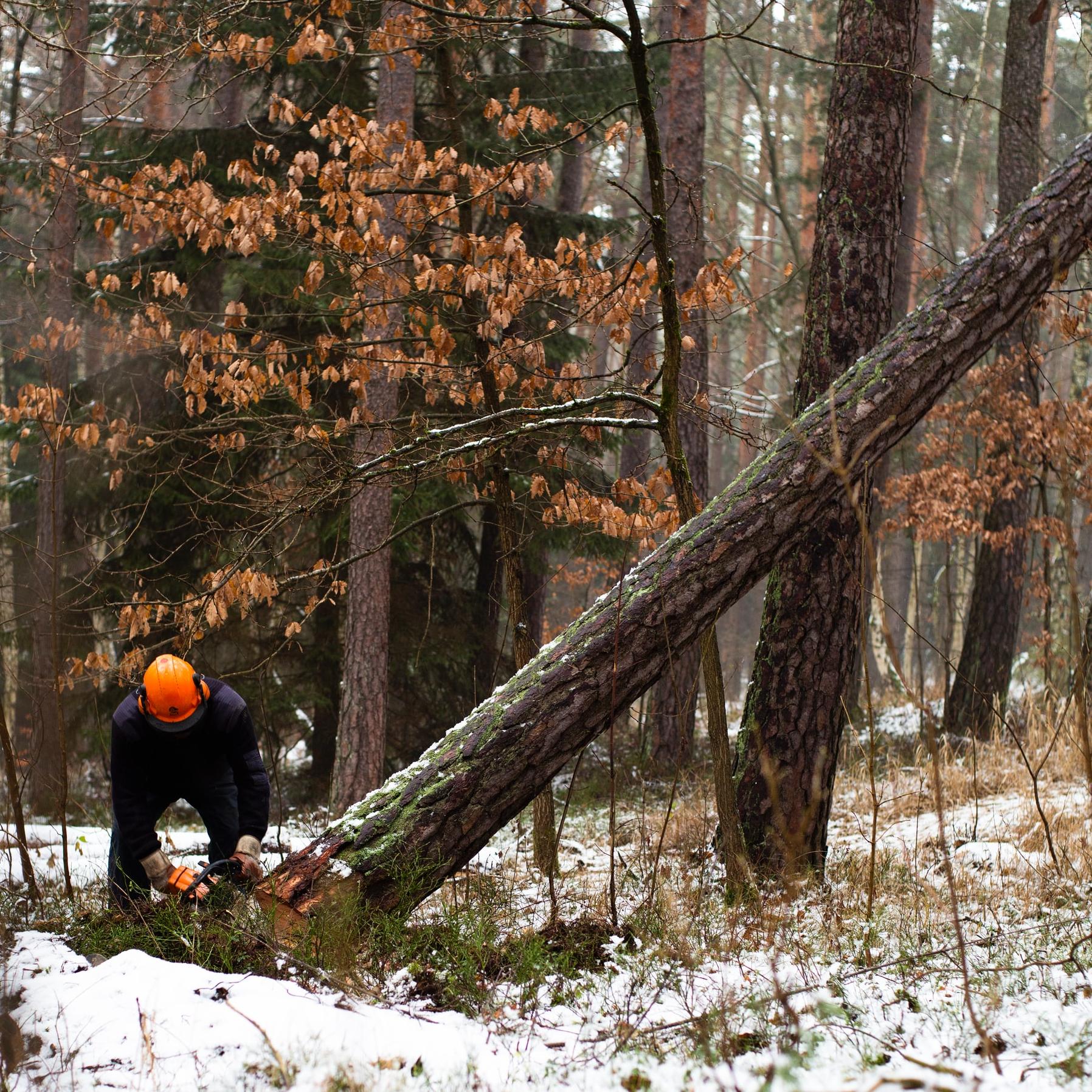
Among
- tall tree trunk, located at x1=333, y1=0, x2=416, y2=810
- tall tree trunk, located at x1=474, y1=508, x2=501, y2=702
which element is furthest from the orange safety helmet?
tall tree trunk, located at x1=474, y1=508, x2=501, y2=702

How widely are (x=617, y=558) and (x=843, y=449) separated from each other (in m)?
6.49

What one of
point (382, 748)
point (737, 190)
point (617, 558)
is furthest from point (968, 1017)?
point (737, 190)

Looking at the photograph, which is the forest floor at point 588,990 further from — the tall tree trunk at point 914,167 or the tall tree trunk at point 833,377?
the tall tree trunk at point 914,167

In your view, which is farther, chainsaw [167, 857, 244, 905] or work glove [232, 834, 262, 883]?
work glove [232, 834, 262, 883]

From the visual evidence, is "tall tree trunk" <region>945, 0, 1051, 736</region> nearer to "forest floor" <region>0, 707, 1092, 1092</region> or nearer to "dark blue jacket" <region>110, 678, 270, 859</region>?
"forest floor" <region>0, 707, 1092, 1092</region>

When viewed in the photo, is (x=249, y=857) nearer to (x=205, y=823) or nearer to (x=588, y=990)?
(x=205, y=823)

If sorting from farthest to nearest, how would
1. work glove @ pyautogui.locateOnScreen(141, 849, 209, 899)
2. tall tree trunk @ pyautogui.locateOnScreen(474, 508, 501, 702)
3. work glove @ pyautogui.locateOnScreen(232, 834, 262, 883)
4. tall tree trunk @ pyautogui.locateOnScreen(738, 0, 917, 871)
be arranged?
1. tall tree trunk @ pyautogui.locateOnScreen(474, 508, 501, 702)
2. tall tree trunk @ pyautogui.locateOnScreen(738, 0, 917, 871)
3. work glove @ pyautogui.locateOnScreen(232, 834, 262, 883)
4. work glove @ pyautogui.locateOnScreen(141, 849, 209, 899)

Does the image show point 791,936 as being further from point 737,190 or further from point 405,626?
point 737,190

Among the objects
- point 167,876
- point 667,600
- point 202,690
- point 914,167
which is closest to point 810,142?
point 914,167

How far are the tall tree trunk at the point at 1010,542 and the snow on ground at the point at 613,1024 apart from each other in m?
6.94

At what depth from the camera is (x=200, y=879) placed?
158 inches

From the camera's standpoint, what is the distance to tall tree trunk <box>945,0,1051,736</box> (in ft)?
34.0

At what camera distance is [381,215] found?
17.5 ft

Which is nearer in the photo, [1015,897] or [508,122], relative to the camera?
[1015,897]
